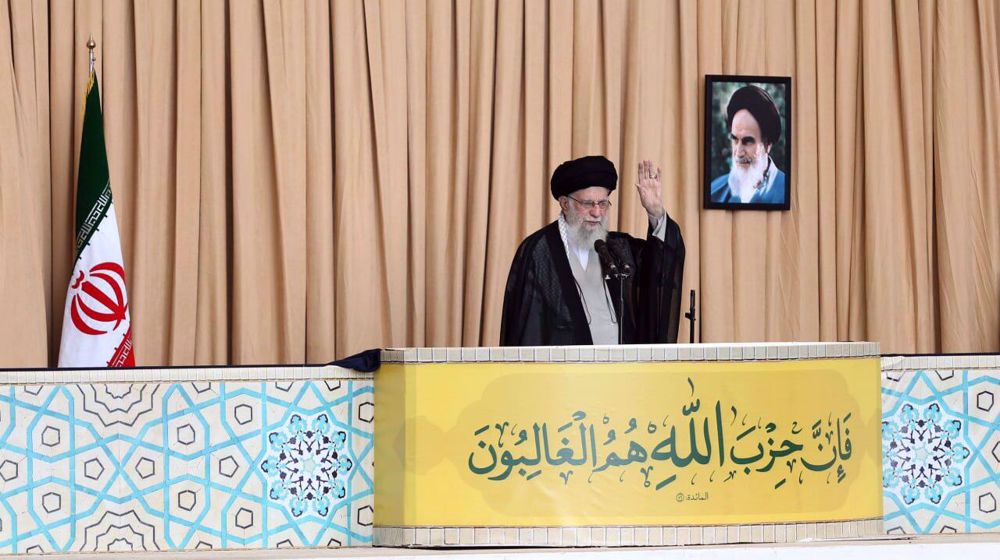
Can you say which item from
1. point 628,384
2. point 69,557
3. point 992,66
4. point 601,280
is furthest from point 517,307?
point 992,66

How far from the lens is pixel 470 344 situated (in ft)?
18.6

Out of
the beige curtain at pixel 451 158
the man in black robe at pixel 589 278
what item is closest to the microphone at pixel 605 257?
the man in black robe at pixel 589 278

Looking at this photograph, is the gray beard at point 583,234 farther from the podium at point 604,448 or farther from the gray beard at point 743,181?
the gray beard at point 743,181

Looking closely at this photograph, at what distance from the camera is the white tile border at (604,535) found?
3.63 metres

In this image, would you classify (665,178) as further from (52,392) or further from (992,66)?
(52,392)

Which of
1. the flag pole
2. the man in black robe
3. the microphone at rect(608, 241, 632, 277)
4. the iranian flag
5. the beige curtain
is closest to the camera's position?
the microphone at rect(608, 241, 632, 277)

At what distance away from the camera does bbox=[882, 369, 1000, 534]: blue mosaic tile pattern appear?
13.2ft

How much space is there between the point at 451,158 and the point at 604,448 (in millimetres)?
2353

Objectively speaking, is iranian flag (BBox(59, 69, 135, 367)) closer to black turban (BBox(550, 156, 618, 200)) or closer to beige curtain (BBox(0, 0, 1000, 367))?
beige curtain (BBox(0, 0, 1000, 367))

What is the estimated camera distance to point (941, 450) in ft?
13.3

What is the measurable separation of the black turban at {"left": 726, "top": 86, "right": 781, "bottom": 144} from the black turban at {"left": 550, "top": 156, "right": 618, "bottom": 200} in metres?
1.36

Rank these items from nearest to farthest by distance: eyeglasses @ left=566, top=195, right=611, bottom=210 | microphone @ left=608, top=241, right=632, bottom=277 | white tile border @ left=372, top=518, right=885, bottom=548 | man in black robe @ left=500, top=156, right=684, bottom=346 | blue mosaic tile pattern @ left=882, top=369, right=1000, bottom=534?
1. white tile border @ left=372, top=518, right=885, bottom=548
2. blue mosaic tile pattern @ left=882, top=369, right=1000, bottom=534
3. microphone @ left=608, top=241, right=632, bottom=277
4. man in black robe @ left=500, top=156, right=684, bottom=346
5. eyeglasses @ left=566, top=195, right=611, bottom=210

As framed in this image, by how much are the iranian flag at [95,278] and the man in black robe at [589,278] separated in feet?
5.06

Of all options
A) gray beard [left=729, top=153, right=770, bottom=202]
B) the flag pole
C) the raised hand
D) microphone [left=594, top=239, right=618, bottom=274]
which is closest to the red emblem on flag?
the flag pole
